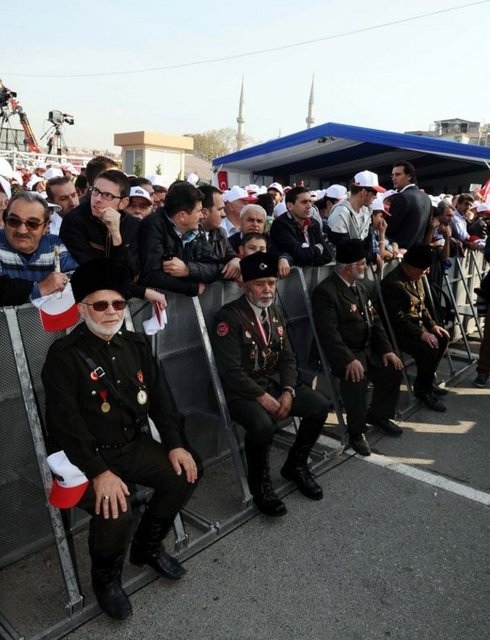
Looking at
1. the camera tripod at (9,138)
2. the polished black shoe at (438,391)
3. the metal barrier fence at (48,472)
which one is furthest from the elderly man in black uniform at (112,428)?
the camera tripod at (9,138)

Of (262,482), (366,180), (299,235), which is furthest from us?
(366,180)

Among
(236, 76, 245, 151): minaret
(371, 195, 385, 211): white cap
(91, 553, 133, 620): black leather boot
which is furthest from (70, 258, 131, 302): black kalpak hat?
(236, 76, 245, 151): minaret

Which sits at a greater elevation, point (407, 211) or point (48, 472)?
point (407, 211)

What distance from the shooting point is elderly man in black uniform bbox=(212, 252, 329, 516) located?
3562 mm

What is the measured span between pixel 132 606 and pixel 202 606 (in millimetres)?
372

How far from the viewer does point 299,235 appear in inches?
200

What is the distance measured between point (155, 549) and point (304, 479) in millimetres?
1331

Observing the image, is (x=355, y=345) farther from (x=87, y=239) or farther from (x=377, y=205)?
(x=87, y=239)

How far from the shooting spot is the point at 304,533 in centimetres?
335

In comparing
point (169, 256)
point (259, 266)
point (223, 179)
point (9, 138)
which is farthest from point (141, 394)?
point (9, 138)


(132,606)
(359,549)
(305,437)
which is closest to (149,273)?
(305,437)

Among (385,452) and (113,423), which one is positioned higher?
(113,423)

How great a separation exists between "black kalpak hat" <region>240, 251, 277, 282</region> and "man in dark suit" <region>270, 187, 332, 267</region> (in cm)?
112

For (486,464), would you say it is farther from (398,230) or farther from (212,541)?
(398,230)
